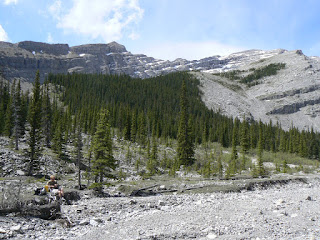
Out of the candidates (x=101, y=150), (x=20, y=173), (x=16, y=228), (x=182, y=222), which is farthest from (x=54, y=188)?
(x=20, y=173)

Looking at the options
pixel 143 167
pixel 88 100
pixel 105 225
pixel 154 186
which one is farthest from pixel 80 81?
pixel 105 225

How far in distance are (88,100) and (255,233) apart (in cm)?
10807

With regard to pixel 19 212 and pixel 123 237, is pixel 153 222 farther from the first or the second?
pixel 19 212

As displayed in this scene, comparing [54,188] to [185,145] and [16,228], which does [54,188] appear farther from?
[185,145]

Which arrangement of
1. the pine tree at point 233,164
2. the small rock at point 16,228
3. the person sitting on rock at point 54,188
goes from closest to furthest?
the small rock at point 16,228, the person sitting on rock at point 54,188, the pine tree at point 233,164

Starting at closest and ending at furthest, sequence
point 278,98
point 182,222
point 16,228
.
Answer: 1. point 16,228
2. point 182,222
3. point 278,98

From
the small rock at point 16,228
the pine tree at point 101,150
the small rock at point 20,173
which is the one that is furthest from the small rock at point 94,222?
the small rock at point 20,173

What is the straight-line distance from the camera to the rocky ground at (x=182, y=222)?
29.6ft

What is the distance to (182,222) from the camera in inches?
418

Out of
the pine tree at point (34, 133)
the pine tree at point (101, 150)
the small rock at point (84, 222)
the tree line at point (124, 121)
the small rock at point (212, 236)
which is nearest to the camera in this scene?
the small rock at point (212, 236)

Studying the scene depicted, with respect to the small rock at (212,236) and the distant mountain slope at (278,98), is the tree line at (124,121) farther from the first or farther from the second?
the distant mountain slope at (278,98)

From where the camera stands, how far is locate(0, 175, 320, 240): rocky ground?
9.03 metres

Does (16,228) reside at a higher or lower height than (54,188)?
lower

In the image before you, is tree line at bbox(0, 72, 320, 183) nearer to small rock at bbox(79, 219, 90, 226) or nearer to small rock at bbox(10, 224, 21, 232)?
small rock at bbox(79, 219, 90, 226)
